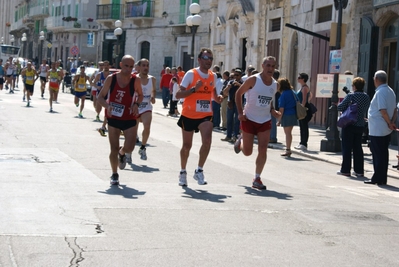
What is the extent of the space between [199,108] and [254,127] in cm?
85

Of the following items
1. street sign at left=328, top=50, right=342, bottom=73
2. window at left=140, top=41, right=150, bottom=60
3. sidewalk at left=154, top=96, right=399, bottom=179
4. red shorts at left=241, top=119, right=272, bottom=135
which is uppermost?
window at left=140, top=41, right=150, bottom=60

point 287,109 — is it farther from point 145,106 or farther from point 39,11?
point 39,11

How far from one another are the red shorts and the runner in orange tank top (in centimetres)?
55

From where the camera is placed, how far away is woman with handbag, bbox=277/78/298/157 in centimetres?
1723

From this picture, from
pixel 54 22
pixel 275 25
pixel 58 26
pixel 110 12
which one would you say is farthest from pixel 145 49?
pixel 275 25

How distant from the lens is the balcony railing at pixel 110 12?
Result: 5710 cm

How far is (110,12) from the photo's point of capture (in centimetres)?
5794

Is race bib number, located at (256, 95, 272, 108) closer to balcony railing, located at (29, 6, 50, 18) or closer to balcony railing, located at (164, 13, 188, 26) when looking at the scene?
balcony railing, located at (164, 13, 188, 26)

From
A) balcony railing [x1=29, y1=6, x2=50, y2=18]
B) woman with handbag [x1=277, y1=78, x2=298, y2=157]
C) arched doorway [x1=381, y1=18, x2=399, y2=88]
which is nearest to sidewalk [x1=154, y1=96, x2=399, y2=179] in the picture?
woman with handbag [x1=277, y1=78, x2=298, y2=157]

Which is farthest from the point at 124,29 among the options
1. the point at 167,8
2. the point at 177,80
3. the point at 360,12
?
the point at 360,12

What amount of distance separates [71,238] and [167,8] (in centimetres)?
4542

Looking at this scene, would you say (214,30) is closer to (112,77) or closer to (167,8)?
(167,8)

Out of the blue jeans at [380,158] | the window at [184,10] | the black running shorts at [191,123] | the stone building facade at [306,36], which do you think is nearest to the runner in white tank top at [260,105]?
the black running shorts at [191,123]

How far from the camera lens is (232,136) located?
20484 mm
